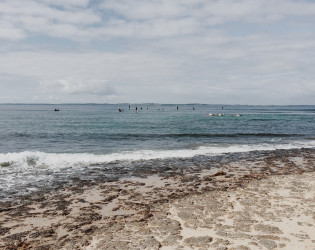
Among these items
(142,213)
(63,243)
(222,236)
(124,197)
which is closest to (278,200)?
(222,236)

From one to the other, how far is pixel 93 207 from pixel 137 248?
336 cm

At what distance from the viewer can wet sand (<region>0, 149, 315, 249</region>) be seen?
6.45 metres

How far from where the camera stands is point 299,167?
15.3 meters

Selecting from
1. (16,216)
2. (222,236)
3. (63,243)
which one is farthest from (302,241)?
(16,216)

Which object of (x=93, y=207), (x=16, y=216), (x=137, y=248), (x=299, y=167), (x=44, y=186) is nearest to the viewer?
(x=137, y=248)

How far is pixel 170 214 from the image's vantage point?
8.21 meters

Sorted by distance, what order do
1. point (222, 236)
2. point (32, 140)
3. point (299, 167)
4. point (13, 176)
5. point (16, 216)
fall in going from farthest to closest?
point (32, 140)
point (299, 167)
point (13, 176)
point (16, 216)
point (222, 236)

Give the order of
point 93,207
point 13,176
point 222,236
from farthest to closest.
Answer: point 13,176
point 93,207
point 222,236

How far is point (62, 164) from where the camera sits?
52.5ft

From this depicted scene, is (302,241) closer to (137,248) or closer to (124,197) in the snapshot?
(137,248)

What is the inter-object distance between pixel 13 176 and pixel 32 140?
16351 mm

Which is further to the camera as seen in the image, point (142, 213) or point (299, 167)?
point (299, 167)

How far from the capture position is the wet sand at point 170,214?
645 centimetres

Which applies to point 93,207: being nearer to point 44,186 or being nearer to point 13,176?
point 44,186
